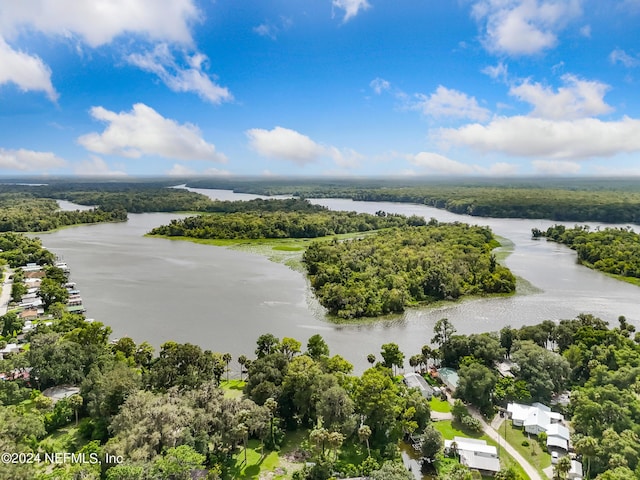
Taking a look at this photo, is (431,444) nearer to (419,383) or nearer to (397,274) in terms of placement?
(419,383)

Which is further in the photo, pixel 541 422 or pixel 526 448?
pixel 541 422

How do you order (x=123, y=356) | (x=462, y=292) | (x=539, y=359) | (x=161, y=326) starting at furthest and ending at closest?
(x=462, y=292), (x=161, y=326), (x=123, y=356), (x=539, y=359)

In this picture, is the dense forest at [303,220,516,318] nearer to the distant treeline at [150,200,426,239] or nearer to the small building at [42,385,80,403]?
the small building at [42,385,80,403]

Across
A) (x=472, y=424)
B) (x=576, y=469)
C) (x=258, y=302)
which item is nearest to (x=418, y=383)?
(x=472, y=424)

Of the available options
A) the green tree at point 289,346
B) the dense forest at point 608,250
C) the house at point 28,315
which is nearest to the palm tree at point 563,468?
the green tree at point 289,346

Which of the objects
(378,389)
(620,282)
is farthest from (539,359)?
(620,282)

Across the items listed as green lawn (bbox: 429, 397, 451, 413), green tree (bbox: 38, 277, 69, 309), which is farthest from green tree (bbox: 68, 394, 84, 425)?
green tree (bbox: 38, 277, 69, 309)

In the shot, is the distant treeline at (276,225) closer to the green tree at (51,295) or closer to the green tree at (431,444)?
the green tree at (51,295)

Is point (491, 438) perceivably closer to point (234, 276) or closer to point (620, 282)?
point (234, 276)
